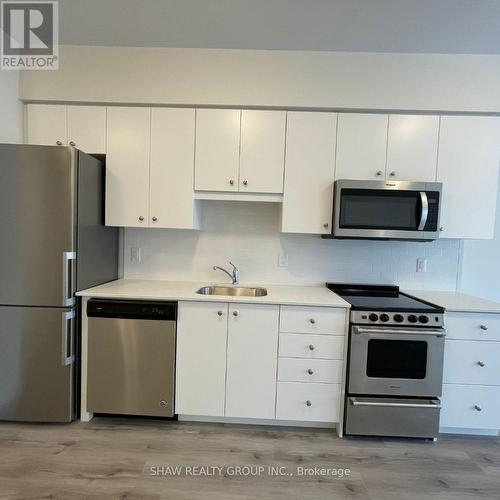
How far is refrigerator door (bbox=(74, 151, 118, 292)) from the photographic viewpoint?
6.99 ft

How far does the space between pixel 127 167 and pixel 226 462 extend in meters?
2.19

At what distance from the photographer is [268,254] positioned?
2777 mm

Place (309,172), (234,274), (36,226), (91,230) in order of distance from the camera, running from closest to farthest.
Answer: (36,226) → (91,230) → (309,172) → (234,274)

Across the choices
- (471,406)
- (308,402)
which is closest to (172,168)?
(308,402)

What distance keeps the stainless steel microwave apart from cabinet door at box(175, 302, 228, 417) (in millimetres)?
1133

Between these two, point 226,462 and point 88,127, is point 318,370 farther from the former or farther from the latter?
point 88,127

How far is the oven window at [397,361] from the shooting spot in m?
2.09

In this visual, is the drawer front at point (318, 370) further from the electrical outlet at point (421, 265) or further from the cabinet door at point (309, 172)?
the electrical outlet at point (421, 265)

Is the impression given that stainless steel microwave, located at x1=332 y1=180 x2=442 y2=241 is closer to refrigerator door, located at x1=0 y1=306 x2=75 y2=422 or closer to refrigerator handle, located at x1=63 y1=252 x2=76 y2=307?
refrigerator handle, located at x1=63 y1=252 x2=76 y2=307

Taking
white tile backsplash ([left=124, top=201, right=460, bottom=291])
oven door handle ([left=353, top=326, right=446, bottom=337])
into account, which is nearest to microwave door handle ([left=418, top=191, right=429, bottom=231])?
white tile backsplash ([left=124, top=201, right=460, bottom=291])

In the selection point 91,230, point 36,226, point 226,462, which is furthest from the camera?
point 91,230

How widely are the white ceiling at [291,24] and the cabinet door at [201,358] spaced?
6.26ft

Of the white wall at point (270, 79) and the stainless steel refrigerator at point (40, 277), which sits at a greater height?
the white wall at point (270, 79)

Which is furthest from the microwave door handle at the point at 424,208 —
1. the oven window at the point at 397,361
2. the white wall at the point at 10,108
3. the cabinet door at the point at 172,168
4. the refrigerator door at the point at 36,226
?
the white wall at the point at 10,108
